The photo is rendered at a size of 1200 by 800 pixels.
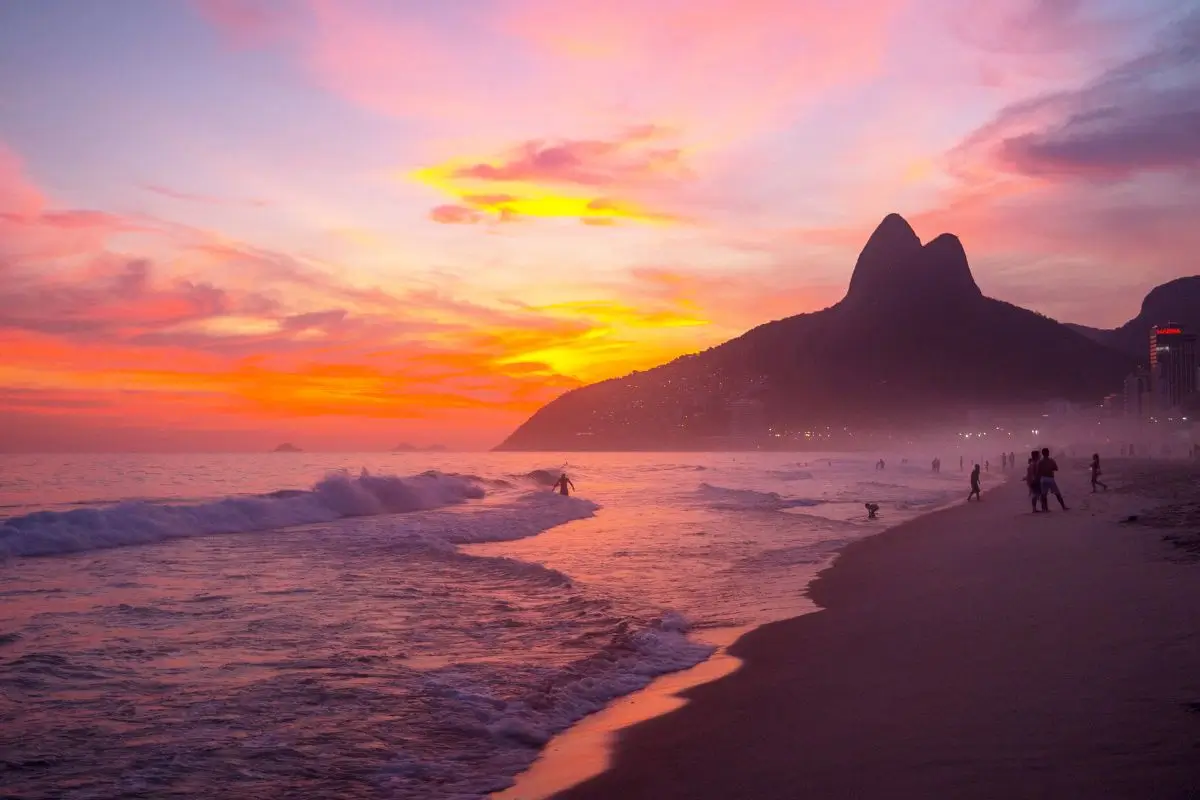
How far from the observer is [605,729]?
7.66 metres

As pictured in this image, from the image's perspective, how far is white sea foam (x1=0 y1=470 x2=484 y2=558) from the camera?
79.1ft

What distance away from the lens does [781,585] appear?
15.9 metres

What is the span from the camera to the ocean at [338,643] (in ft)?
22.1

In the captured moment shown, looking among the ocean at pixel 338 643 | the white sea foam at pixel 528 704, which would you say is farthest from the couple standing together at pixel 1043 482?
the white sea foam at pixel 528 704

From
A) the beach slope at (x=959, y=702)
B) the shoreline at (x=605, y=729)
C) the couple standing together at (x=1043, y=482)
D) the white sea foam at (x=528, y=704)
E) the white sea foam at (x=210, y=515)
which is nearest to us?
the beach slope at (x=959, y=702)

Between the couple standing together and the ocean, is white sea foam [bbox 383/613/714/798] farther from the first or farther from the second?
the couple standing together

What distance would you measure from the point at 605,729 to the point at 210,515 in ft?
95.6

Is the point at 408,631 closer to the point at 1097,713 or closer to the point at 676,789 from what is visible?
the point at 676,789

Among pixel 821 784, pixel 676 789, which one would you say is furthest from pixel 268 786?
pixel 821 784

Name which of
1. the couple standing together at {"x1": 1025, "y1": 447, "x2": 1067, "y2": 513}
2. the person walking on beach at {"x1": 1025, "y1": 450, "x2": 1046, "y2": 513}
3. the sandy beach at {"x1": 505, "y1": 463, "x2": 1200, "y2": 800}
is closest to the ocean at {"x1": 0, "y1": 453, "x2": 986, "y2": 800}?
the sandy beach at {"x1": 505, "y1": 463, "x2": 1200, "y2": 800}

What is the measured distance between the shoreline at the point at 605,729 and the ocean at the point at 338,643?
0.60 feet

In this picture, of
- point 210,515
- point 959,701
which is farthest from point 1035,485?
point 210,515

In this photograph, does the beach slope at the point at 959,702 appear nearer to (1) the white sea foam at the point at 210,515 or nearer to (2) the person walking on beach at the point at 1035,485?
(2) the person walking on beach at the point at 1035,485

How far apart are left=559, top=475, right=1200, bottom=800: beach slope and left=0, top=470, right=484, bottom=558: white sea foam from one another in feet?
73.7
